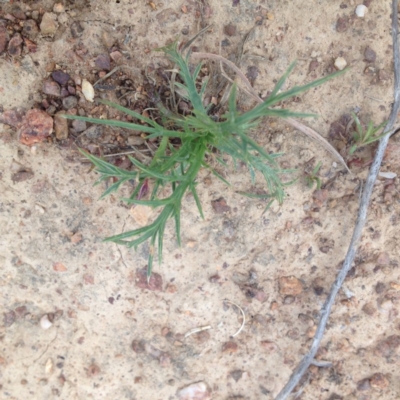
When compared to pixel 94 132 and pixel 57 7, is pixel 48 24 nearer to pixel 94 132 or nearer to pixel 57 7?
pixel 57 7

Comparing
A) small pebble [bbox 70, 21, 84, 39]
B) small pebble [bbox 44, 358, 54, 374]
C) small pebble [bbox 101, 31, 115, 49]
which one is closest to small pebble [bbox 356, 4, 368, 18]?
small pebble [bbox 101, 31, 115, 49]

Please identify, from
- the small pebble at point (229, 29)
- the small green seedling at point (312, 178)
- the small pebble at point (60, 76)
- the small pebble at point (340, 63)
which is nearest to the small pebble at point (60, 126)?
the small pebble at point (60, 76)

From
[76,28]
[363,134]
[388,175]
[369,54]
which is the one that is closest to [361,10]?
[369,54]

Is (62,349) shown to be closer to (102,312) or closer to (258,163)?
(102,312)

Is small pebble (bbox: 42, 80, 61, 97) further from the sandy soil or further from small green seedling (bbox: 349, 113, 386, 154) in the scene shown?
small green seedling (bbox: 349, 113, 386, 154)

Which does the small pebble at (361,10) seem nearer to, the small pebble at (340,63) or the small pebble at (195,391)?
the small pebble at (340,63)
